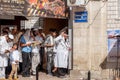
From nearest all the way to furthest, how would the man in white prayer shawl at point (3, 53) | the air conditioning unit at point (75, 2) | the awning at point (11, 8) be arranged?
the awning at point (11, 8) → the man in white prayer shawl at point (3, 53) → the air conditioning unit at point (75, 2)

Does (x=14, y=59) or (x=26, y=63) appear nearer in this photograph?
(x=14, y=59)

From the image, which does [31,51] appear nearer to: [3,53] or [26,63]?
[26,63]

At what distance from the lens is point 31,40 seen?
621 inches

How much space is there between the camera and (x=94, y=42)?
1608cm

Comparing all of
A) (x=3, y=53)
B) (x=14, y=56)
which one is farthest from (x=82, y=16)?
(x=3, y=53)

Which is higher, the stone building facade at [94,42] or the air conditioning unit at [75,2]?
the air conditioning unit at [75,2]

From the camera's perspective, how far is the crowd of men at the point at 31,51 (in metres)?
14.8

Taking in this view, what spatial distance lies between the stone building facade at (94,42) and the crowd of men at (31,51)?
47 cm

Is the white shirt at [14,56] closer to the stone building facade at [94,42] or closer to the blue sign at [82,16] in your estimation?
the stone building facade at [94,42]

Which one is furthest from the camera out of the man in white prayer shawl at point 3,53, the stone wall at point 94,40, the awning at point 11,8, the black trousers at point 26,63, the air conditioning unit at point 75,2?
the stone wall at point 94,40

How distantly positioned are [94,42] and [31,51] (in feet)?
7.80

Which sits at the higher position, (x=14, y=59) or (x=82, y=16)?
(x=82, y=16)

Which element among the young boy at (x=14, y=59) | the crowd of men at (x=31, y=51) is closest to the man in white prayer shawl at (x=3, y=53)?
the crowd of men at (x=31, y=51)

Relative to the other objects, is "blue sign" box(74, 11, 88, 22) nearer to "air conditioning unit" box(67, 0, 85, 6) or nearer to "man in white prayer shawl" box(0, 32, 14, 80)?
"air conditioning unit" box(67, 0, 85, 6)
